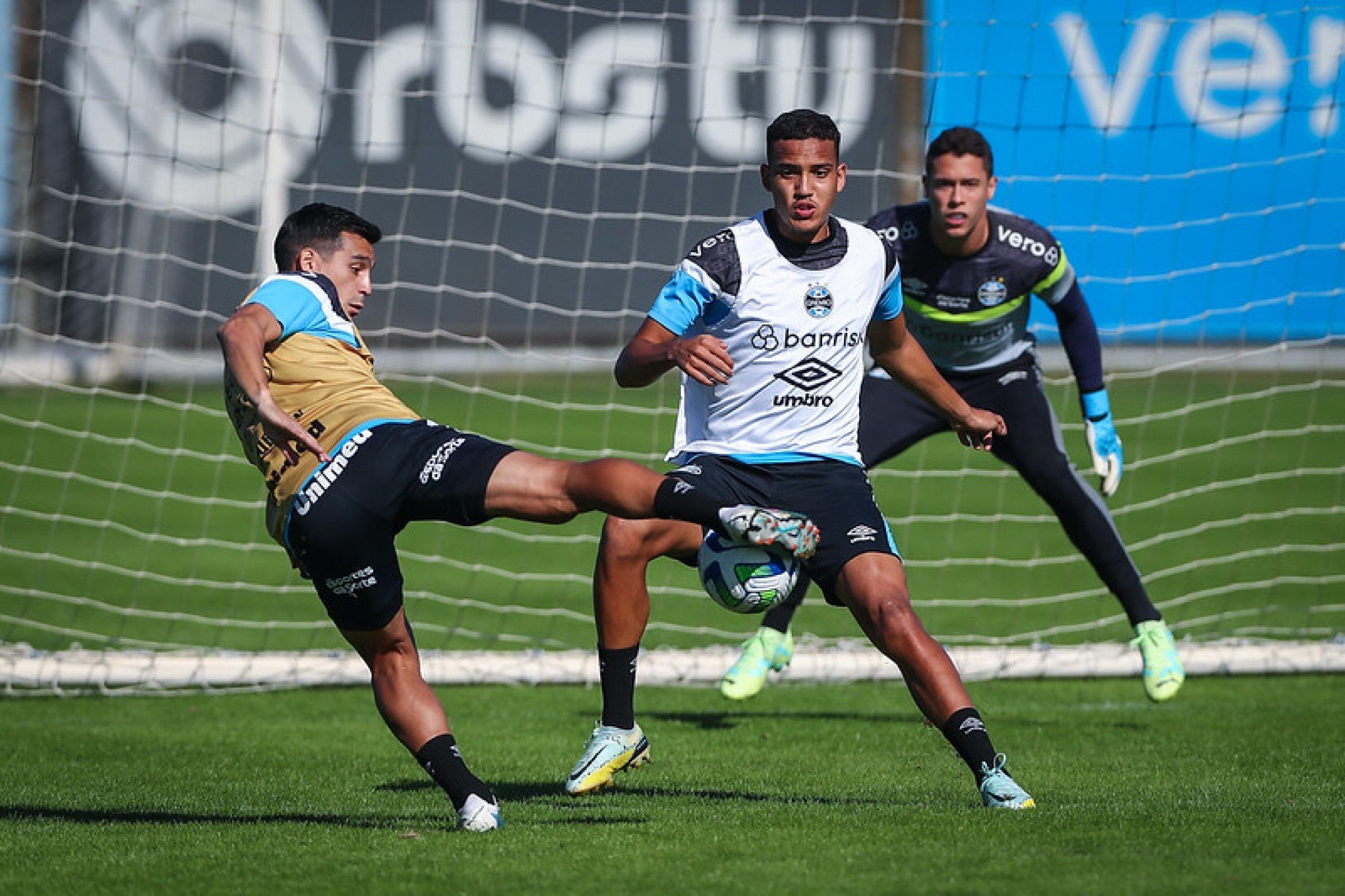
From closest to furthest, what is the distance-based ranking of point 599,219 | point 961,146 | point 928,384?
1. point 928,384
2. point 961,146
3. point 599,219

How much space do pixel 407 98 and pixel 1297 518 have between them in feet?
34.1

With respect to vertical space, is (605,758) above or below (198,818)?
above

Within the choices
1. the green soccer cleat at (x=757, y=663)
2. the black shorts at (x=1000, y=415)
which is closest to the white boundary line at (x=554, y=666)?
the green soccer cleat at (x=757, y=663)

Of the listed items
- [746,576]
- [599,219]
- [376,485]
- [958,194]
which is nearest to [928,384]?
[746,576]

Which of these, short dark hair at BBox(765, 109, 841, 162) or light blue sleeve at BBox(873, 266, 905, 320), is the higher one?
short dark hair at BBox(765, 109, 841, 162)

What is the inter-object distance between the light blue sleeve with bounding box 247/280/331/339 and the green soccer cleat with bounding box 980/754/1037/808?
2469 millimetres

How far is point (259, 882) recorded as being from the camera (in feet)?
14.4

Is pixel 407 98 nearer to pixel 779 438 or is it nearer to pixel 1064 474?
pixel 1064 474

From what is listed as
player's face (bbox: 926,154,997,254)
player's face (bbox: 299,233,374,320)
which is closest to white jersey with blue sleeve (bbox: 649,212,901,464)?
player's face (bbox: 299,233,374,320)

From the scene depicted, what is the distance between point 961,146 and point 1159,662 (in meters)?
2.41

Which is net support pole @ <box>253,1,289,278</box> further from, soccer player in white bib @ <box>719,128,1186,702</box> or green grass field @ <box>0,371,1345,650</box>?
soccer player in white bib @ <box>719,128,1186,702</box>

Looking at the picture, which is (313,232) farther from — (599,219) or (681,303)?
(599,219)

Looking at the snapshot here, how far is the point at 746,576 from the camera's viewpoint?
16.8ft

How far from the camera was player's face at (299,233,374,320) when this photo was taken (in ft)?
17.6
